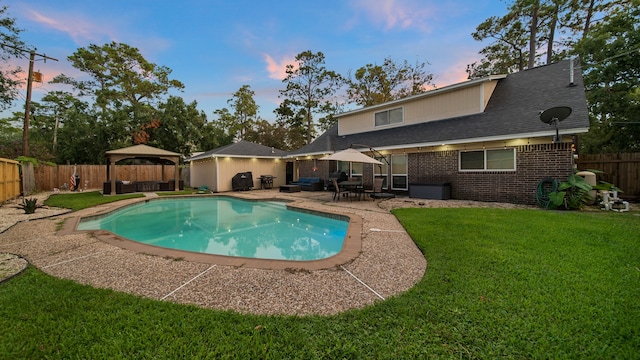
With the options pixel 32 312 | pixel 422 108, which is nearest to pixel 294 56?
pixel 422 108

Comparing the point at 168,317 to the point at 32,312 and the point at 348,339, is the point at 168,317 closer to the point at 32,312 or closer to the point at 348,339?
the point at 32,312

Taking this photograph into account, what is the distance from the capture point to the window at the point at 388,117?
565 inches

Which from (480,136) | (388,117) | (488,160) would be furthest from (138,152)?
(488,160)

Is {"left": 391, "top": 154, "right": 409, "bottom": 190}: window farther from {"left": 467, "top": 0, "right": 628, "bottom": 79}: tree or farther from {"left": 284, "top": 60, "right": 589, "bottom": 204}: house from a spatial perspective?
{"left": 467, "top": 0, "right": 628, "bottom": 79}: tree

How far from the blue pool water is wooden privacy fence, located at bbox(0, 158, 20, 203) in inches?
182

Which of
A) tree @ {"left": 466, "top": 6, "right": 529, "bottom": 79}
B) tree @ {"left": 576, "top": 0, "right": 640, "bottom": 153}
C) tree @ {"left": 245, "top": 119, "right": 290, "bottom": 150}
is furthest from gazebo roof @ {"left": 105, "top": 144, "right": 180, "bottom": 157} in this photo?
tree @ {"left": 466, "top": 6, "right": 529, "bottom": 79}

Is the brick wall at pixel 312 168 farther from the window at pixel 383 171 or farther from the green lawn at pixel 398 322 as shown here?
the green lawn at pixel 398 322

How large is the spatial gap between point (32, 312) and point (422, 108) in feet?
47.0

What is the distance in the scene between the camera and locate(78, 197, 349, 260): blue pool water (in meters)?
5.82

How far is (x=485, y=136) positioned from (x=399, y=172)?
4.13 m

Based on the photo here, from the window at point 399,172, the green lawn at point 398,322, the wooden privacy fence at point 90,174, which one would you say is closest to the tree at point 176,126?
the wooden privacy fence at point 90,174

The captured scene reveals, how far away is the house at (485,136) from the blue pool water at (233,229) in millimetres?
5206

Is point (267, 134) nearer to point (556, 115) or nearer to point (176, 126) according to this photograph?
point (176, 126)

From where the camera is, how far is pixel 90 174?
18.8 m
